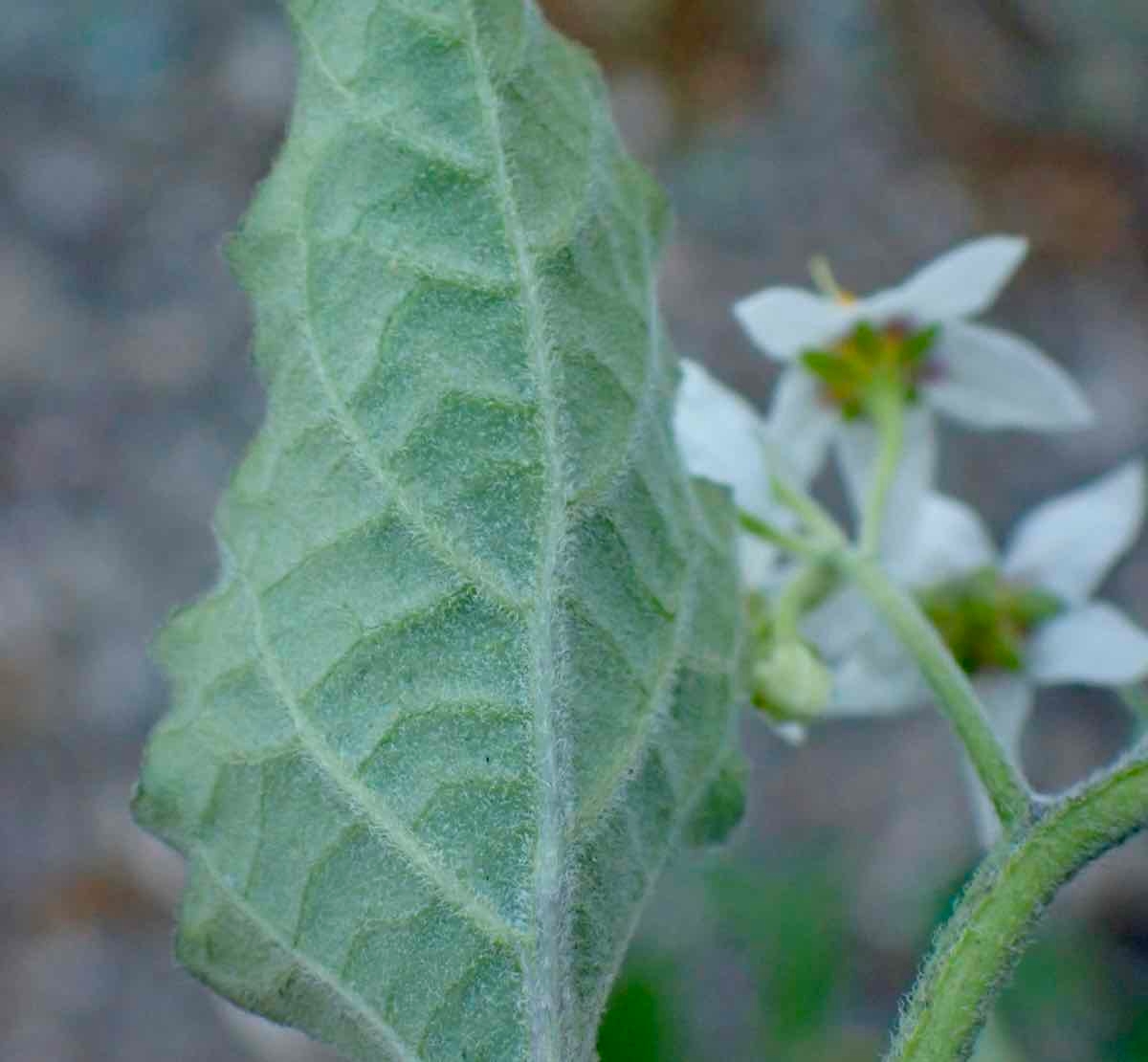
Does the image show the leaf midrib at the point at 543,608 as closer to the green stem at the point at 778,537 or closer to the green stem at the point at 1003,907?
the green stem at the point at 1003,907

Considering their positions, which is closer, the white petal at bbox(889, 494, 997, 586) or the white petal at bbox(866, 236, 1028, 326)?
the white petal at bbox(866, 236, 1028, 326)

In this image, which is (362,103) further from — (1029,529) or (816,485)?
(816,485)

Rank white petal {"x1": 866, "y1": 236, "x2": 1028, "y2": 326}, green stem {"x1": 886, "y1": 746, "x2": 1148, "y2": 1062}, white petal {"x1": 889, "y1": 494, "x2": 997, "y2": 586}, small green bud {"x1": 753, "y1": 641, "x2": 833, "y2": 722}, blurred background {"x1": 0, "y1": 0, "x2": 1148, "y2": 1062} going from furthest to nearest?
blurred background {"x1": 0, "y1": 0, "x2": 1148, "y2": 1062} < white petal {"x1": 889, "y1": 494, "x2": 997, "y2": 586} < white petal {"x1": 866, "y1": 236, "x2": 1028, "y2": 326} < small green bud {"x1": 753, "y1": 641, "x2": 833, "y2": 722} < green stem {"x1": 886, "y1": 746, "x2": 1148, "y2": 1062}

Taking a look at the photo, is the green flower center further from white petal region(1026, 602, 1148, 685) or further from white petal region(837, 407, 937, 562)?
white petal region(1026, 602, 1148, 685)

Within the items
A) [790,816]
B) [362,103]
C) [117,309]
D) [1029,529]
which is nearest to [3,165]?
[117,309]

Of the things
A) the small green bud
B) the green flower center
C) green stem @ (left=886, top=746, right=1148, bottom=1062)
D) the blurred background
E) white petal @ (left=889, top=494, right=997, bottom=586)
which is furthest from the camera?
the blurred background

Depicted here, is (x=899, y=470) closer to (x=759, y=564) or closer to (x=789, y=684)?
(x=759, y=564)

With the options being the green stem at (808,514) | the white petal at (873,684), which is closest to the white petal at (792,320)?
the green stem at (808,514)

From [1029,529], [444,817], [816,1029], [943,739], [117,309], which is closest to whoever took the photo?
[444,817]

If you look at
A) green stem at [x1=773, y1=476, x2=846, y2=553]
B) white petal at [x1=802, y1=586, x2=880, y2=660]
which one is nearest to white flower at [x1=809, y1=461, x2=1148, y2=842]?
white petal at [x1=802, y1=586, x2=880, y2=660]
